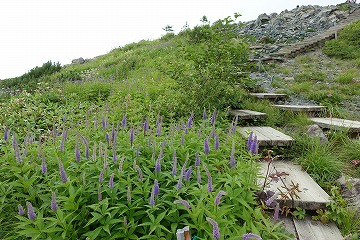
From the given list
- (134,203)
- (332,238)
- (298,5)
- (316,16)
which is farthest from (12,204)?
(298,5)

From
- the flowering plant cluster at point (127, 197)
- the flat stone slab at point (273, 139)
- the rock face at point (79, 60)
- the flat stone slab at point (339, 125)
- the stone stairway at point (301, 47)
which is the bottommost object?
the flat stone slab at point (339, 125)

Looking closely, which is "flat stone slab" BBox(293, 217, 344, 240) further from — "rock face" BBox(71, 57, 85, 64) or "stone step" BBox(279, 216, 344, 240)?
"rock face" BBox(71, 57, 85, 64)

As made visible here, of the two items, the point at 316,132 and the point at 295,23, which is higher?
the point at 295,23

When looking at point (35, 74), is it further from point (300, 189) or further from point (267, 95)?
point (300, 189)

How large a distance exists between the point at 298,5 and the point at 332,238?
2582cm

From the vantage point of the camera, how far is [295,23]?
1966 centimetres

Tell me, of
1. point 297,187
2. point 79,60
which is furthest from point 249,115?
point 79,60

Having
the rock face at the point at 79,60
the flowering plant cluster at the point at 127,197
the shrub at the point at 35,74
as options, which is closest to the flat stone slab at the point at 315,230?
the flowering plant cluster at the point at 127,197

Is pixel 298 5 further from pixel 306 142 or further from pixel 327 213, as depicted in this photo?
pixel 327 213

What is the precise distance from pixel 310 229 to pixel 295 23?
19.7 meters

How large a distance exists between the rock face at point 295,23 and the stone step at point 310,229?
48.3ft

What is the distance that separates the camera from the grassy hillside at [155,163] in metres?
2.19

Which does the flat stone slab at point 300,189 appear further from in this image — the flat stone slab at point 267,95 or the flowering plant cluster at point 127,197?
the flat stone slab at point 267,95

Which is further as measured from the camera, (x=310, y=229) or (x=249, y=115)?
(x=249, y=115)
